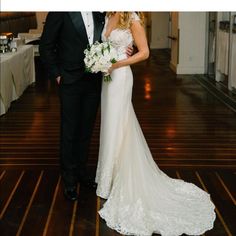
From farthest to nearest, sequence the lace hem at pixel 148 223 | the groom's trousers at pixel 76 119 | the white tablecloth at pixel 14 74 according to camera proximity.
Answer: the white tablecloth at pixel 14 74 → the groom's trousers at pixel 76 119 → the lace hem at pixel 148 223

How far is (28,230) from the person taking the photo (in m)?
2.50

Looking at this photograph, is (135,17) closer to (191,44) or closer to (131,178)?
(131,178)

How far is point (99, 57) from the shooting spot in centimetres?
252

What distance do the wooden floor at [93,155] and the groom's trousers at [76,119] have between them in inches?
9.7

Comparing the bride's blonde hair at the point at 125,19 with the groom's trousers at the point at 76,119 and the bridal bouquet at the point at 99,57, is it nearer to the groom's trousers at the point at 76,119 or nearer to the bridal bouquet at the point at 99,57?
the bridal bouquet at the point at 99,57

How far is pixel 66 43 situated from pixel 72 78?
23 cm

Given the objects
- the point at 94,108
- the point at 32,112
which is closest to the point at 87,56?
the point at 94,108

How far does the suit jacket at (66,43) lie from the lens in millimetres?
2564

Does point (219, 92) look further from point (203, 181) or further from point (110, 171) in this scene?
point (110, 171)

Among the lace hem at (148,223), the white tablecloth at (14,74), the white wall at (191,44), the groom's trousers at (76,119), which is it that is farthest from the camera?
the white wall at (191,44)

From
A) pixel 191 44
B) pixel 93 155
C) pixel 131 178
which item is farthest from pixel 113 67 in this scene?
pixel 191 44

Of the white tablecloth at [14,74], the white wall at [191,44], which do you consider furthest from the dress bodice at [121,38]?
the white wall at [191,44]

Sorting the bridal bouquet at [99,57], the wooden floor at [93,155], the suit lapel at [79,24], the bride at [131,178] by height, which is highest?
the suit lapel at [79,24]
